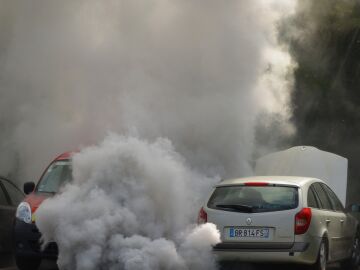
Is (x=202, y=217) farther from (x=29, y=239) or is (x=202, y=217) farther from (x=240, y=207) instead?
(x=29, y=239)

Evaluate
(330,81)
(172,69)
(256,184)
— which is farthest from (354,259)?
(330,81)

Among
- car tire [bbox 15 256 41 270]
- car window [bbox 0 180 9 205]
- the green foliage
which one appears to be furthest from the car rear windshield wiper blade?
the green foliage

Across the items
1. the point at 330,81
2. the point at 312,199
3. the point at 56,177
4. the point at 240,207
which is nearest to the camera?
the point at 240,207

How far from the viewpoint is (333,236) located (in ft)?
33.3

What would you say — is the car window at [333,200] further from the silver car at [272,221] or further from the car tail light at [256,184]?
the car tail light at [256,184]

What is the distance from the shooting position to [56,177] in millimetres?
11719

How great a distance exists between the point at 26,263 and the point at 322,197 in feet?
14.3

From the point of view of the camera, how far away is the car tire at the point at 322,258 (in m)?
9.25

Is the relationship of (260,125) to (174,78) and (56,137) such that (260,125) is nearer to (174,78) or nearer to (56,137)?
(174,78)

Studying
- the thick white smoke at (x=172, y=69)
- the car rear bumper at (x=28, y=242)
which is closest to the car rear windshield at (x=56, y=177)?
the thick white smoke at (x=172, y=69)

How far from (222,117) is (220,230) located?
4.08 meters

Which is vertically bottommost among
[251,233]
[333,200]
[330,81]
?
[251,233]

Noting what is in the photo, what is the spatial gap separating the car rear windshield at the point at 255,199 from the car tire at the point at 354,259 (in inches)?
110

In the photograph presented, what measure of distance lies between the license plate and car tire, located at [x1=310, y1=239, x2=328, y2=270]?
73cm
